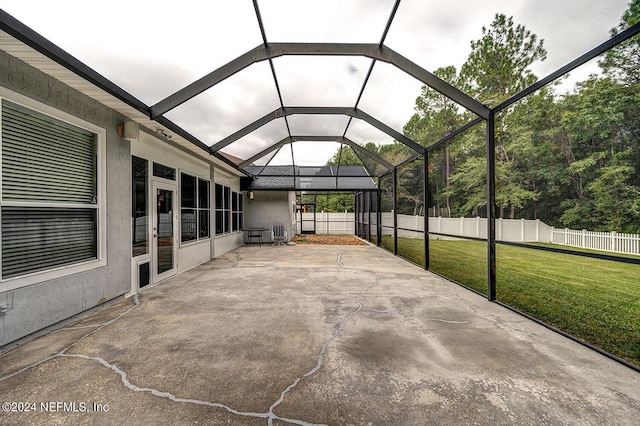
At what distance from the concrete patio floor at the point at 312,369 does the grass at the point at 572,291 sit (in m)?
0.85

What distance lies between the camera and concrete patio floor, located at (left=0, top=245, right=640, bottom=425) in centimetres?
161

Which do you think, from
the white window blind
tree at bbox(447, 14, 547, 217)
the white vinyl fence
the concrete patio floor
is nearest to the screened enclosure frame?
the white window blind

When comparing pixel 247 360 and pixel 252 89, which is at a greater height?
pixel 252 89

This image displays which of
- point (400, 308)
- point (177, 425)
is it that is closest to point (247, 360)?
point (177, 425)

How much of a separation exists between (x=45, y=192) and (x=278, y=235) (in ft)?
29.5

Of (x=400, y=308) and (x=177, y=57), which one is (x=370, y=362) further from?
(x=177, y=57)

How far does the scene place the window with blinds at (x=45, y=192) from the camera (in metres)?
2.45

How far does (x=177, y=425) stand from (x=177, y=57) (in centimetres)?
409

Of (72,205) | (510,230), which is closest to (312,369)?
(72,205)

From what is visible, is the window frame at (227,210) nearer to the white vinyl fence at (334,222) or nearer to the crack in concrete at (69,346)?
the crack in concrete at (69,346)

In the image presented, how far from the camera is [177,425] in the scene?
4.91 ft

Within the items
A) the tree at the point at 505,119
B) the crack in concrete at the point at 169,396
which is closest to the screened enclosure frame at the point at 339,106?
the crack in concrete at the point at 169,396

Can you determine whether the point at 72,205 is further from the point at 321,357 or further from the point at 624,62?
the point at 624,62

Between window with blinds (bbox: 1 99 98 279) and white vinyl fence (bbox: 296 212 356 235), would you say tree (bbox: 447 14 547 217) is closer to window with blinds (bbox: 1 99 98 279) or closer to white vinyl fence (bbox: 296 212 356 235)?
white vinyl fence (bbox: 296 212 356 235)
